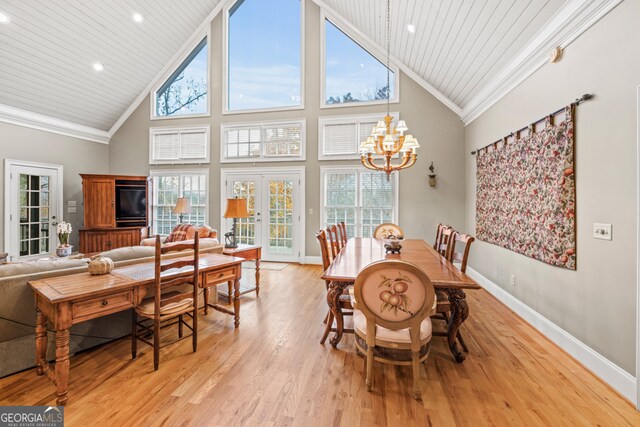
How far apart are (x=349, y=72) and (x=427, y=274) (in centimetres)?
516

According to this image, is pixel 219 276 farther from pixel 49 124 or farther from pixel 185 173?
pixel 49 124

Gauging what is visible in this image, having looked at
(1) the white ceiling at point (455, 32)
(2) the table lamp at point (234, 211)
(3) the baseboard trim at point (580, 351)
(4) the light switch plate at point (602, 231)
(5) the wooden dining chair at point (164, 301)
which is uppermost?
(1) the white ceiling at point (455, 32)

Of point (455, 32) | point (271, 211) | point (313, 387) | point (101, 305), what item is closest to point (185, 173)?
point (271, 211)

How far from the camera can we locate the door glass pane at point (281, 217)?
6.38 m

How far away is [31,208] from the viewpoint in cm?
571

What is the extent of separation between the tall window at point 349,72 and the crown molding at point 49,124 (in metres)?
5.43

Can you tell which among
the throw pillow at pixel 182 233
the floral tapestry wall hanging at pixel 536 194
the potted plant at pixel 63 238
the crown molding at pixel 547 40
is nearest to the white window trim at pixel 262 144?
the throw pillow at pixel 182 233

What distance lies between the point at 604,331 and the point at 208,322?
11.3ft

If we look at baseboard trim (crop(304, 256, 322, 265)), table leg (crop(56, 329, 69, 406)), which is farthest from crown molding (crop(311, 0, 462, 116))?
table leg (crop(56, 329, 69, 406))

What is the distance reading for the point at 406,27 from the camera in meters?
4.45

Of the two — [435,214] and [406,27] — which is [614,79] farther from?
[435,214]

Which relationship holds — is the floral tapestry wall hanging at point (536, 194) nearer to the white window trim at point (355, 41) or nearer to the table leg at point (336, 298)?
the table leg at point (336, 298)

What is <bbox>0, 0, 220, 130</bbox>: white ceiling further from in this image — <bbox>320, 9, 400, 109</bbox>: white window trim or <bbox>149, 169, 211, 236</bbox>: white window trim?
<bbox>320, 9, 400, 109</bbox>: white window trim

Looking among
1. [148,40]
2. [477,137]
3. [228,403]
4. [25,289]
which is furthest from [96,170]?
[477,137]
